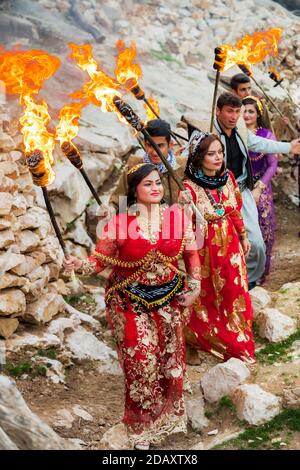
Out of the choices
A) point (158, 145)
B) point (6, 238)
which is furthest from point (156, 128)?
point (6, 238)

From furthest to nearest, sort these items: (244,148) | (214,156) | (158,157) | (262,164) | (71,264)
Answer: (262,164)
(244,148)
(158,157)
(214,156)
(71,264)

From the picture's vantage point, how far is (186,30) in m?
15.6

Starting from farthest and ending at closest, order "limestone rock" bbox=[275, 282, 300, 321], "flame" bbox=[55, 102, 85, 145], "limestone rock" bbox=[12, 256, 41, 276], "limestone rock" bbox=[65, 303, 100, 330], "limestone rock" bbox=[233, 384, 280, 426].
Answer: "limestone rock" bbox=[65, 303, 100, 330] → "limestone rock" bbox=[275, 282, 300, 321] → "limestone rock" bbox=[12, 256, 41, 276] → "limestone rock" bbox=[233, 384, 280, 426] → "flame" bbox=[55, 102, 85, 145]

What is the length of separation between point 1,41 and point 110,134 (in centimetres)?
300

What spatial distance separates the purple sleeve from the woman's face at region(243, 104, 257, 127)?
24 cm

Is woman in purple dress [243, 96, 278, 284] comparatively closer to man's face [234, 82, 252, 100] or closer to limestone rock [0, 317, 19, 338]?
man's face [234, 82, 252, 100]

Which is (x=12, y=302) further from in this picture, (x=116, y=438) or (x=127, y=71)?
(x=127, y=71)

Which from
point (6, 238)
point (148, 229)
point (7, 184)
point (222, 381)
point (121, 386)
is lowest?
point (121, 386)

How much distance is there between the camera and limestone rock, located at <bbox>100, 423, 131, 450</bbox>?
5.28m

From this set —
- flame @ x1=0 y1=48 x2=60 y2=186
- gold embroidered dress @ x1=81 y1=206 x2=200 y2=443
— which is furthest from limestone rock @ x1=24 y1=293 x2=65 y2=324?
flame @ x1=0 y1=48 x2=60 y2=186

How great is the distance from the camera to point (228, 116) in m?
7.09

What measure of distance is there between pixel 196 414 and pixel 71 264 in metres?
1.60
